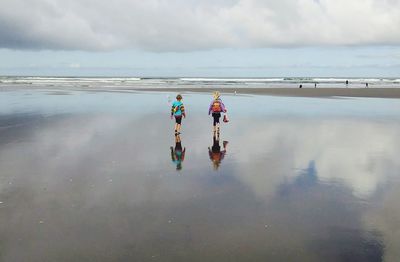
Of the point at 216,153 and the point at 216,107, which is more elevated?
the point at 216,107

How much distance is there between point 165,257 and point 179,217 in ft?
5.56

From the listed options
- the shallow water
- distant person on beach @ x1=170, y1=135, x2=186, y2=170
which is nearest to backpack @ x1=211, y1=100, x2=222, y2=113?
the shallow water

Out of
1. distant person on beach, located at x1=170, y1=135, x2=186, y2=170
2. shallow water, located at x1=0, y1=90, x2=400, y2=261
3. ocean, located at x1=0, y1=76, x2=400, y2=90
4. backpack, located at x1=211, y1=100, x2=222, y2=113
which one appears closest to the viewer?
shallow water, located at x1=0, y1=90, x2=400, y2=261

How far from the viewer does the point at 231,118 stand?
962 inches

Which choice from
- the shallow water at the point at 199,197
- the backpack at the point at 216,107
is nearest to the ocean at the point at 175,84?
the backpack at the point at 216,107

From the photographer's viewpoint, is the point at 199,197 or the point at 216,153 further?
the point at 216,153

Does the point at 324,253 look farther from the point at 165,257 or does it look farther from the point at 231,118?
the point at 231,118

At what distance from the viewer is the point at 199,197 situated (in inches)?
360

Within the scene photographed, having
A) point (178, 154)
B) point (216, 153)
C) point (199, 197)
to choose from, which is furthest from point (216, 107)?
point (199, 197)

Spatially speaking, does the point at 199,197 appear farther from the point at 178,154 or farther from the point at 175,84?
the point at 175,84

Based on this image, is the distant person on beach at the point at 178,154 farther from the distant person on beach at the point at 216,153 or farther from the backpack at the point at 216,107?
the backpack at the point at 216,107

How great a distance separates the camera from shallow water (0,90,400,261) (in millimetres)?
6523

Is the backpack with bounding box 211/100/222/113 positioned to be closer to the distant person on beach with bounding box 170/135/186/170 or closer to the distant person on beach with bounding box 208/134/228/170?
the distant person on beach with bounding box 208/134/228/170

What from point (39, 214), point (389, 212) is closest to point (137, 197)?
point (39, 214)
